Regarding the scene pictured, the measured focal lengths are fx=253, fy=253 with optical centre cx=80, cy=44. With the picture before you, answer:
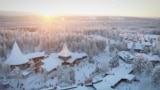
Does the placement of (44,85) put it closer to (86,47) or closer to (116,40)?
(86,47)

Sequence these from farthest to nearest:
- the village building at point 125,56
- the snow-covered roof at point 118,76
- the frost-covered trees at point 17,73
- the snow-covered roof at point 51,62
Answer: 1. the village building at point 125,56
2. the snow-covered roof at point 118,76
3. the snow-covered roof at point 51,62
4. the frost-covered trees at point 17,73

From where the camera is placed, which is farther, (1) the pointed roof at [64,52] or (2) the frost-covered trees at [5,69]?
(1) the pointed roof at [64,52]

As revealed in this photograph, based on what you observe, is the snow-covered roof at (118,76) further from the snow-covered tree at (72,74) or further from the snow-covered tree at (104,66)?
the snow-covered tree at (72,74)

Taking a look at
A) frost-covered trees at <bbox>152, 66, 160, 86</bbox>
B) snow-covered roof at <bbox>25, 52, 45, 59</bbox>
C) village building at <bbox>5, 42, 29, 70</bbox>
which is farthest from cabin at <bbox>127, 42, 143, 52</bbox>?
village building at <bbox>5, 42, 29, 70</bbox>

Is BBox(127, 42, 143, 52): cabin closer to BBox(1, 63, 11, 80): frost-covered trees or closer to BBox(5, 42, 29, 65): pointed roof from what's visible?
BBox(5, 42, 29, 65): pointed roof

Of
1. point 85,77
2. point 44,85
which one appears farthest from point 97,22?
point 44,85

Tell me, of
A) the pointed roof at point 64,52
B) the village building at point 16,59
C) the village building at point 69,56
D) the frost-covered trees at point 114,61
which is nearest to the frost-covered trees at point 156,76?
the frost-covered trees at point 114,61
